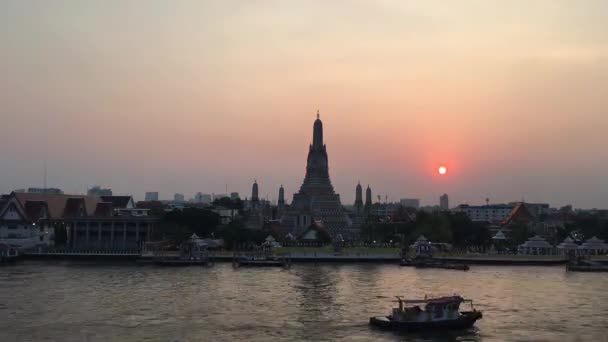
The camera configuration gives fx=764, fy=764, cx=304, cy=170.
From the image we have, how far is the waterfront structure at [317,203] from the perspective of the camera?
117m

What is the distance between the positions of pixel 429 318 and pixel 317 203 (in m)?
82.7

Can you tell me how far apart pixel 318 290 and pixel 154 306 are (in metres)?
12.5

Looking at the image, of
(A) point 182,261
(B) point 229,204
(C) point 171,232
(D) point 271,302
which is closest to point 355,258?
(A) point 182,261

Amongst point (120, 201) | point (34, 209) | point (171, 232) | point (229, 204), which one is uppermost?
point (229, 204)

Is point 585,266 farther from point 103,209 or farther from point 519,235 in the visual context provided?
point 103,209

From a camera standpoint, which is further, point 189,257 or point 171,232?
point 171,232

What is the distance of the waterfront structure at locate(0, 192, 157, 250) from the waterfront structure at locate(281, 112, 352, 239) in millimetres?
29815

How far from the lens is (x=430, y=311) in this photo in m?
37.3

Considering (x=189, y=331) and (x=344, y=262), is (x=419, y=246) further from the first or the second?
(x=189, y=331)

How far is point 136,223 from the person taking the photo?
90.2 m

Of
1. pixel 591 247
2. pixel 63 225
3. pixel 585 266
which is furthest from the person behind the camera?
pixel 63 225

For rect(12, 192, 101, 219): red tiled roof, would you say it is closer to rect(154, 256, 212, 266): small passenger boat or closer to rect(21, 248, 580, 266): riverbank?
rect(21, 248, 580, 266): riverbank

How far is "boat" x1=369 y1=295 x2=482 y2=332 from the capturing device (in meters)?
36.5

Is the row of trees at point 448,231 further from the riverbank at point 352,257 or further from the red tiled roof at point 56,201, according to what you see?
the red tiled roof at point 56,201
